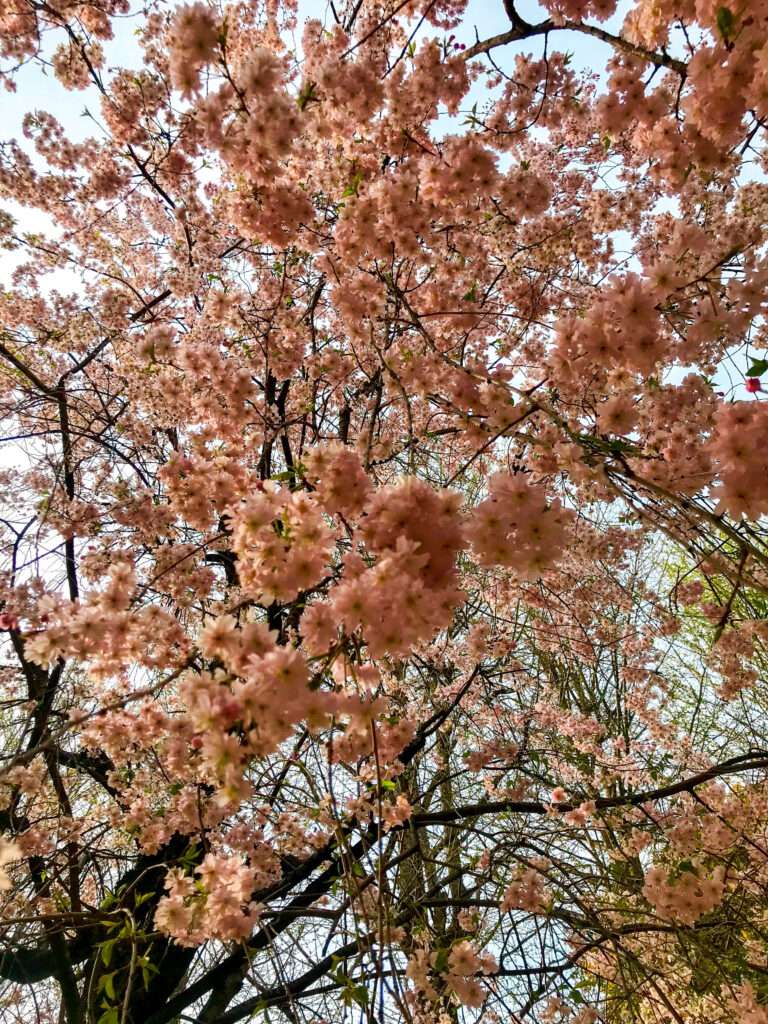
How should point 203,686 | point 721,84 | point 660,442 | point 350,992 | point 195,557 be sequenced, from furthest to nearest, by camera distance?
1. point 195,557
2. point 660,442
3. point 350,992
4. point 721,84
5. point 203,686

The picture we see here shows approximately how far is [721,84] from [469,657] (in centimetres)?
448

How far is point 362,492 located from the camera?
5.83 ft

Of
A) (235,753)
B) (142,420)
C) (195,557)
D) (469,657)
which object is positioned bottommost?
(235,753)

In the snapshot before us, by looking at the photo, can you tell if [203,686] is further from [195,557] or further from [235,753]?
[195,557]

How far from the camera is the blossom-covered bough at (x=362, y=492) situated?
1.70 m

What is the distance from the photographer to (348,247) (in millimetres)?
2922

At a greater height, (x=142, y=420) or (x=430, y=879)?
(x=142, y=420)

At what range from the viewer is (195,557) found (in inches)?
149

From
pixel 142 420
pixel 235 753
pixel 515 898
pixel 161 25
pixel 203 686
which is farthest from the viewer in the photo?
pixel 142 420

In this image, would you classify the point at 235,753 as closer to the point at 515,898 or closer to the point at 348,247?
the point at 348,247

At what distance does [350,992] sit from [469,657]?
3185 millimetres

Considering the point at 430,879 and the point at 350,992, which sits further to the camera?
the point at 430,879

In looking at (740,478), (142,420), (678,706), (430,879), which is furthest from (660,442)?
(678,706)

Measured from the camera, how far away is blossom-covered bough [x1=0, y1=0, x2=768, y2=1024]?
1699mm
